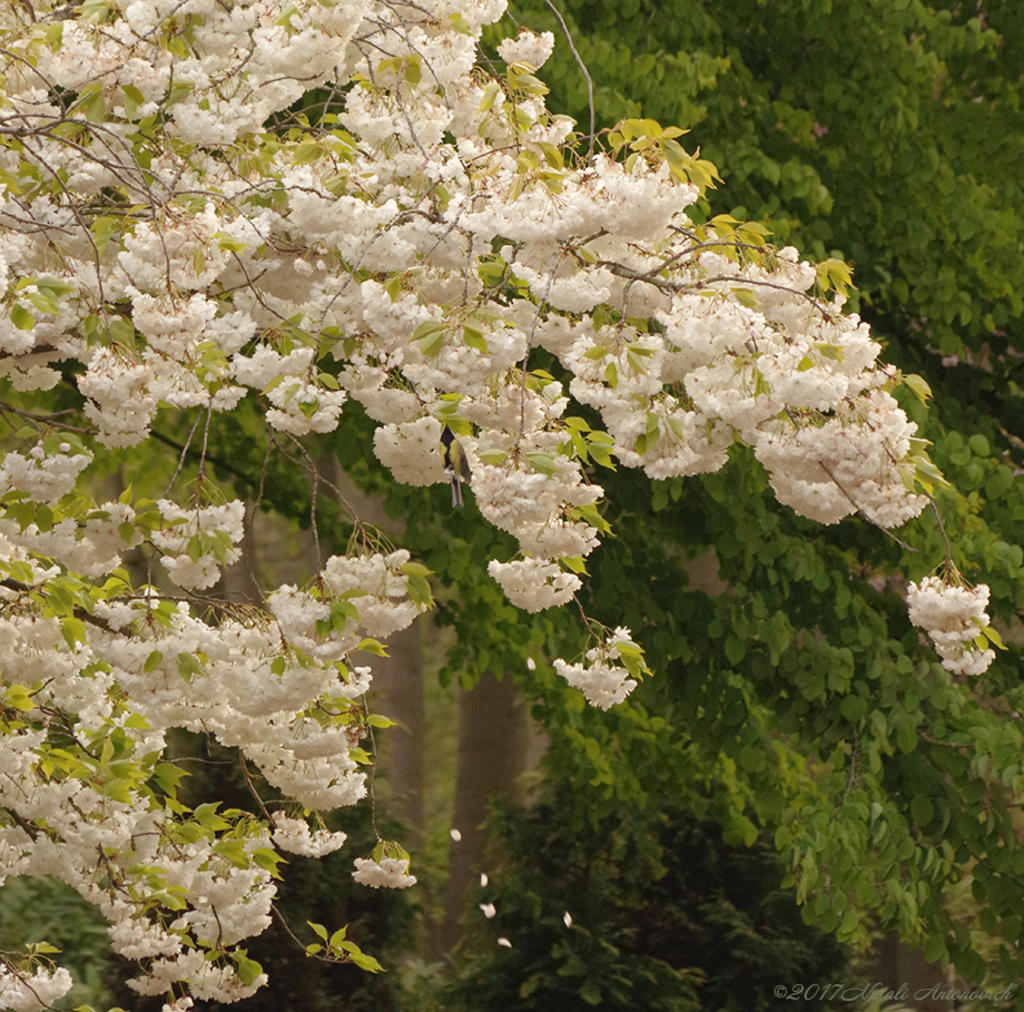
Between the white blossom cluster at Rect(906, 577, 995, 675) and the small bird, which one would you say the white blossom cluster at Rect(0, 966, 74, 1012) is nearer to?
the small bird

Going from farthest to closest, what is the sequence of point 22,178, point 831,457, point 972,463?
point 972,463
point 22,178
point 831,457

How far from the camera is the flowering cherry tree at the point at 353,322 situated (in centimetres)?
272

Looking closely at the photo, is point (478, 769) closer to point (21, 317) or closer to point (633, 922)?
point (633, 922)

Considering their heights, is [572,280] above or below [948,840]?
above

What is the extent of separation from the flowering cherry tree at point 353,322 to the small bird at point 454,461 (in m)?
0.03

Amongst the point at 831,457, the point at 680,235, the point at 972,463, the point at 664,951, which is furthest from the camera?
the point at 664,951

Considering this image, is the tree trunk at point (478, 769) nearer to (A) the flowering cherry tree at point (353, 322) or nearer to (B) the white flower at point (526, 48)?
(A) the flowering cherry tree at point (353, 322)

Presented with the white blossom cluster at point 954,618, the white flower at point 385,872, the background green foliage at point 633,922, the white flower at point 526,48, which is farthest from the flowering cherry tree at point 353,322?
the background green foliage at point 633,922

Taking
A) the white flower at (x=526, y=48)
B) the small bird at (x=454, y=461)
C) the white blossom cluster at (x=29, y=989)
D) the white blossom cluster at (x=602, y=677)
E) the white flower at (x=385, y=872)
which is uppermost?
the white flower at (x=526, y=48)

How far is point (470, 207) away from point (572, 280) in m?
0.27

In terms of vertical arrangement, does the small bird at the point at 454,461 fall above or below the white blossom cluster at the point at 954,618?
below

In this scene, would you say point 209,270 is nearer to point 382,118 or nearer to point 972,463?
point 382,118

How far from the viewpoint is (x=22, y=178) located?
3102mm

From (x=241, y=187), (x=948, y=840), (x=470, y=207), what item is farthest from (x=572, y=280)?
(x=948, y=840)
